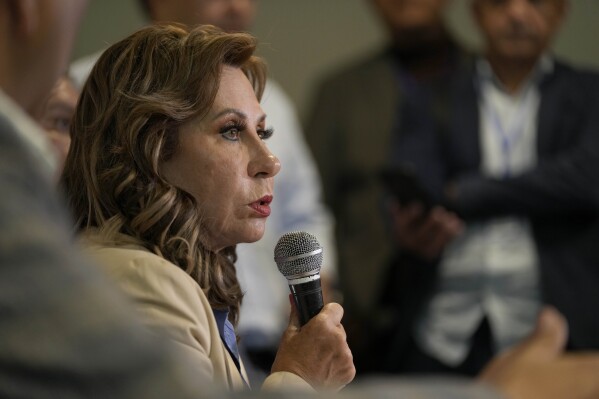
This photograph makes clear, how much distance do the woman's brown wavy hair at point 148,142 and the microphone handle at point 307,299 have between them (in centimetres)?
13

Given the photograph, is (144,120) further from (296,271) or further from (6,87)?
(6,87)

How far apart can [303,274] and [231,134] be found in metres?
0.23

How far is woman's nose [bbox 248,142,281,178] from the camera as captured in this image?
1.46 metres

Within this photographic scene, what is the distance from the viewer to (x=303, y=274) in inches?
54.7

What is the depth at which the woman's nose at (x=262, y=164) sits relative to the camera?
4.80 ft

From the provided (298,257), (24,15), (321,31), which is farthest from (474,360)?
(24,15)

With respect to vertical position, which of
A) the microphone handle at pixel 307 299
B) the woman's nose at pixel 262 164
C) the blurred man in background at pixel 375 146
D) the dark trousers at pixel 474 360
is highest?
the woman's nose at pixel 262 164

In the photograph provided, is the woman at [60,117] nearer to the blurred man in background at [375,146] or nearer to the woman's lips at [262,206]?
the woman's lips at [262,206]

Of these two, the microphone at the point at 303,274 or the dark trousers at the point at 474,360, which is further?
the dark trousers at the point at 474,360

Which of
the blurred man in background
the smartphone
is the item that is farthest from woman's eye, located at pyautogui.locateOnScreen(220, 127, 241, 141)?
the blurred man in background

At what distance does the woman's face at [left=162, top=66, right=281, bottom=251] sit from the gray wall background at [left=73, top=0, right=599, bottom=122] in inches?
142

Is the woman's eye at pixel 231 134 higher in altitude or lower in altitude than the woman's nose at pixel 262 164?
higher

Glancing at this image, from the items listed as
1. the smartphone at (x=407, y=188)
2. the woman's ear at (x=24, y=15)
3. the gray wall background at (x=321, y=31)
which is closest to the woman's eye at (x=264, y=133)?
the woman's ear at (x=24, y=15)

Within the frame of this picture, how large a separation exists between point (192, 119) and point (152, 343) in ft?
2.44
